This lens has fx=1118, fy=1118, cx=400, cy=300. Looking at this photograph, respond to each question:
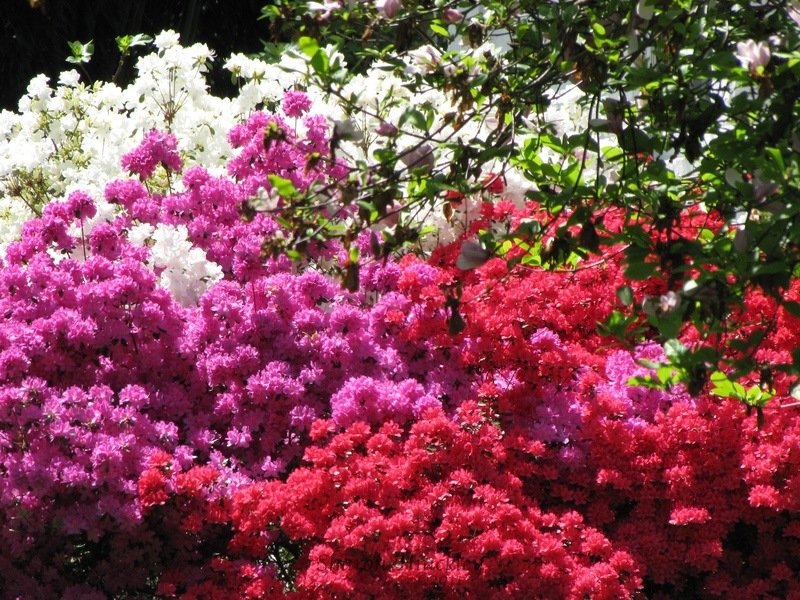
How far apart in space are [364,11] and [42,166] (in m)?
2.98

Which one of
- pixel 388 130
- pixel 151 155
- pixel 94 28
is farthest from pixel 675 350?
pixel 94 28

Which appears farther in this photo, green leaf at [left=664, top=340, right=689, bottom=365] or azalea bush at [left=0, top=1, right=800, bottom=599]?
azalea bush at [left=0, top=1, right=800, bottom=599]

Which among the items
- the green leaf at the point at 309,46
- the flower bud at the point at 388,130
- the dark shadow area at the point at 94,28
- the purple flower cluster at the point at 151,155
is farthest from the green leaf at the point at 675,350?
the dark shadow area at the point at 94,28

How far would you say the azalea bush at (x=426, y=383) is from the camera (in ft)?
8.48

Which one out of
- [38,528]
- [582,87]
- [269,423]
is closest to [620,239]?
[582,87]

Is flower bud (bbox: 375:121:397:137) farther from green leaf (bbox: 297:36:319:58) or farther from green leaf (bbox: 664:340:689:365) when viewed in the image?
green leaf (bbox: 664:340:689:365)

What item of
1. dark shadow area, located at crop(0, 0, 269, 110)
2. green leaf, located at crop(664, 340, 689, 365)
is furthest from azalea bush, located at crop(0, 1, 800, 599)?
dark shadow area, located at crop(0, 0, 269, 110)

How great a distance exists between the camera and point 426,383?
3721 mm

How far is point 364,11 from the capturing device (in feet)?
8.89

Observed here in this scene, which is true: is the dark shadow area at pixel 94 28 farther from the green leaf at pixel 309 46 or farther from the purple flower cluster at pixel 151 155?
the green leaf at pixel 309 46

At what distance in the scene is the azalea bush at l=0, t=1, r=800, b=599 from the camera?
2.59m

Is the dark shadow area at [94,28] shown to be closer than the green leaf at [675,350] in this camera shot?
No

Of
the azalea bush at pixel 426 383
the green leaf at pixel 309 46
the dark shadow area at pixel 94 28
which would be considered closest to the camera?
the green leaf at pixel 309 46

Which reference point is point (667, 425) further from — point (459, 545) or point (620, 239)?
point (620, 239)
